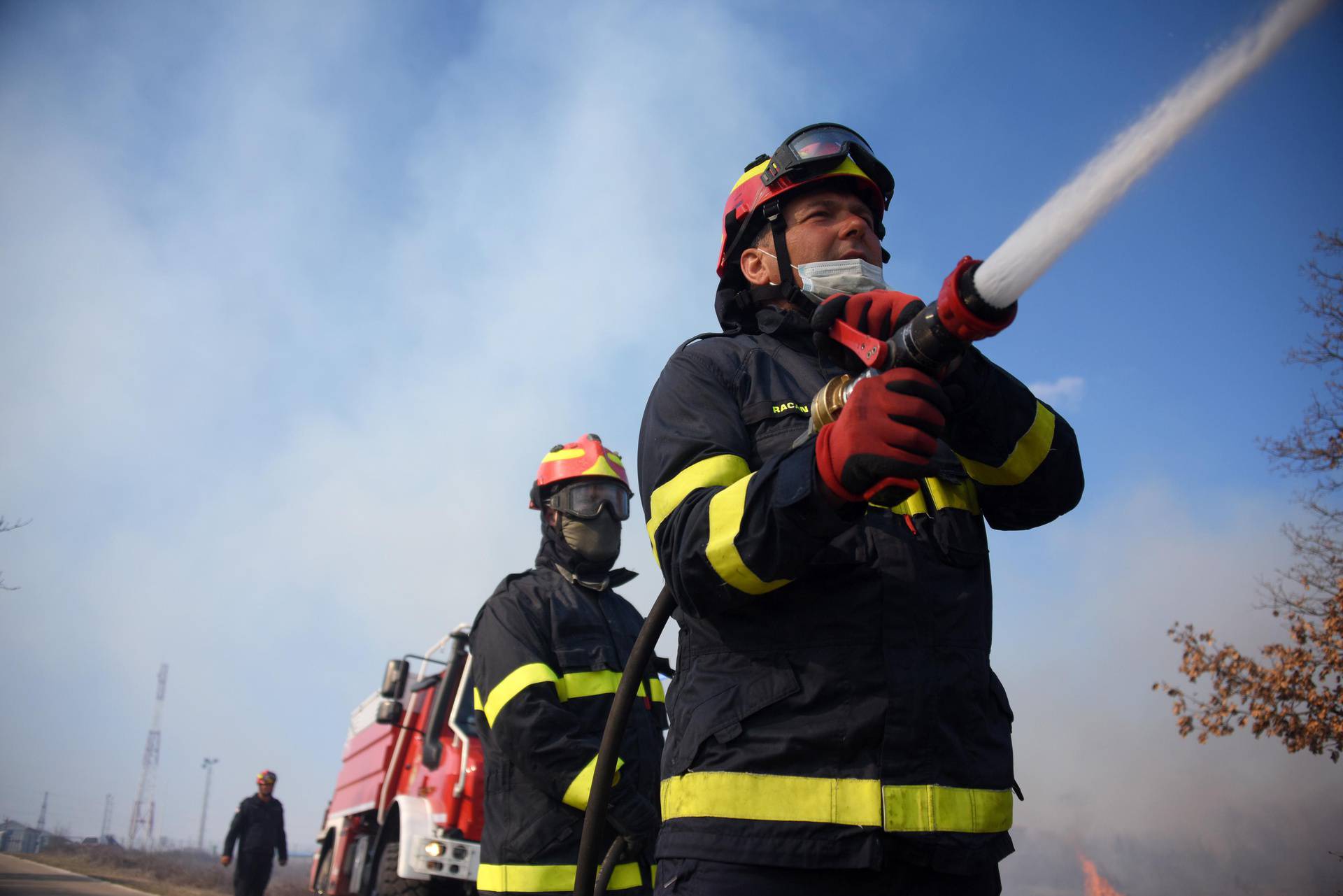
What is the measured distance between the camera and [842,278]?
2.50 metres

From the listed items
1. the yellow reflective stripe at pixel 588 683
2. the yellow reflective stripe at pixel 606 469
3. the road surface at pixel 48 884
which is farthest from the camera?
the road surface at pixel 48 884

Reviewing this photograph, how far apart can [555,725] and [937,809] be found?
2.60 meters

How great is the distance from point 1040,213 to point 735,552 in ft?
2.74

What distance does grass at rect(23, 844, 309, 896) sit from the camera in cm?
2250

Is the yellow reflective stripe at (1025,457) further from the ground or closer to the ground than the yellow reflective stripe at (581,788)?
further from the ground

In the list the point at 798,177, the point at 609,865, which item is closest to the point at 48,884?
the point at 609,865

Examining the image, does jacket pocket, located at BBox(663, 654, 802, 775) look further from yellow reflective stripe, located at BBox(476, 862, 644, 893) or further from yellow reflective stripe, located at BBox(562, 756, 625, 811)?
yellow reflective stripe, located at BBox(476, 862, 644, 893)

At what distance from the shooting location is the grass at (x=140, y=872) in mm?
22500

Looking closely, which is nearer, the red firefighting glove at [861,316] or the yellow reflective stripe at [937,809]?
the yellow reflective stripe at [937,809]

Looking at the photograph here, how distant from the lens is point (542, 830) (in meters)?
4.14

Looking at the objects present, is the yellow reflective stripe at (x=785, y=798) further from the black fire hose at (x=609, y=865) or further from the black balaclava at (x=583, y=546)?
the black balaclava at (x=583, y=546)

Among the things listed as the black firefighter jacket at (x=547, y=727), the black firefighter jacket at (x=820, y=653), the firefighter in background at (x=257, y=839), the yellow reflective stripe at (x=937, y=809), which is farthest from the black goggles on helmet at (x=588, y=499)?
the firefighter in background at (x=257, y=839)

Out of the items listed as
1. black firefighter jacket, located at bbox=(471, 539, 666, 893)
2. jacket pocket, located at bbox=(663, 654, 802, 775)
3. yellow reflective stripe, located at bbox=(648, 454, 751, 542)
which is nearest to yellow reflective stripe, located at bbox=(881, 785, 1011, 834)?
jacket pocket, located at bbox=(663, 654, 802, 775)

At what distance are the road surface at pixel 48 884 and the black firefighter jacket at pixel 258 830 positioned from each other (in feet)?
7.53
